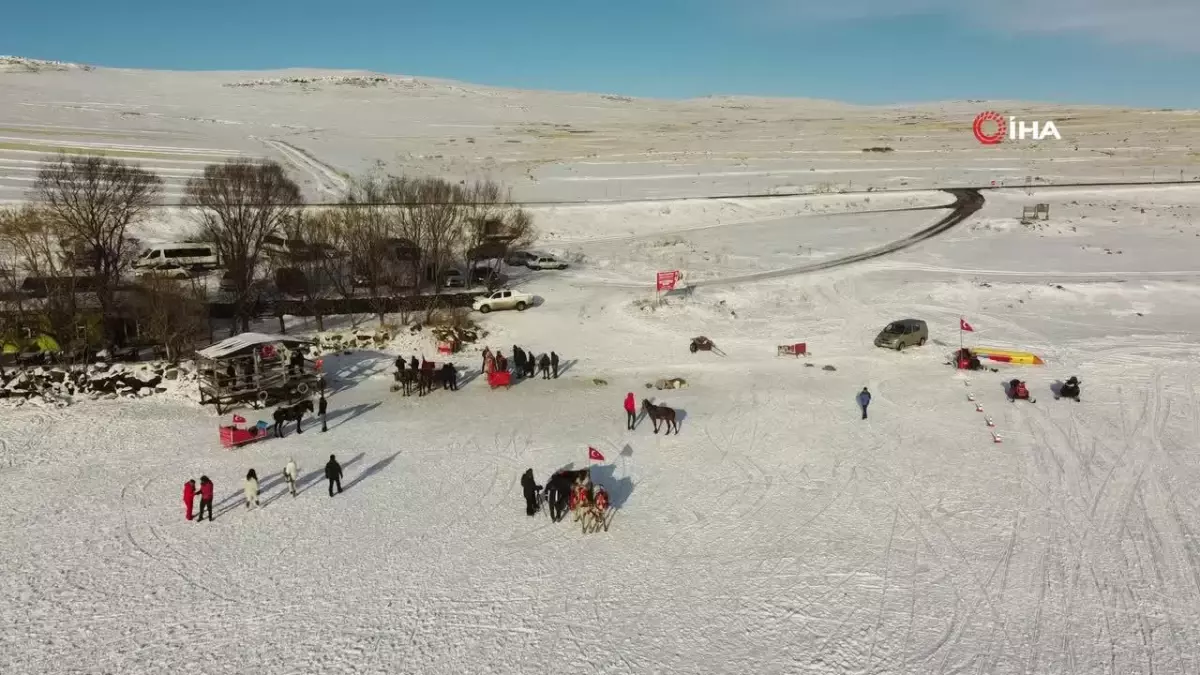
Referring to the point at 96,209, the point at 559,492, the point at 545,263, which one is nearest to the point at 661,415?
the point at 559,492

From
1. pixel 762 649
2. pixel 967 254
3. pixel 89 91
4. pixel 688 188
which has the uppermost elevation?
pixel 89 91

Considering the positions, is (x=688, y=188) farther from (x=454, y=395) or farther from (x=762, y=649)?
(x=762, y=649)

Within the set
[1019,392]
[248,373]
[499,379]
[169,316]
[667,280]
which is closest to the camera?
[1019,392]

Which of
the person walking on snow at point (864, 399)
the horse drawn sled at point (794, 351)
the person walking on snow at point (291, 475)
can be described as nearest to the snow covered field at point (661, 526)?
the person walking on snow at point (291, 475)

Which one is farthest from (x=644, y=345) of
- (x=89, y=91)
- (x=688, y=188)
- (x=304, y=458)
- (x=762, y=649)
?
(x=89, y=91)

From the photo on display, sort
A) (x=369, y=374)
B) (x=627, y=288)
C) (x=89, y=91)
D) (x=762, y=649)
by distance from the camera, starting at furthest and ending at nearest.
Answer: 1. (x=89, y=91)
2. (x=627, y=288)
3. (x=369, y=374)
4. (x=762, y=649)

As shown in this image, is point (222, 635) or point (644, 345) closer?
point (222, 635)

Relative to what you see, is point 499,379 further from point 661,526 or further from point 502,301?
point 661,526
